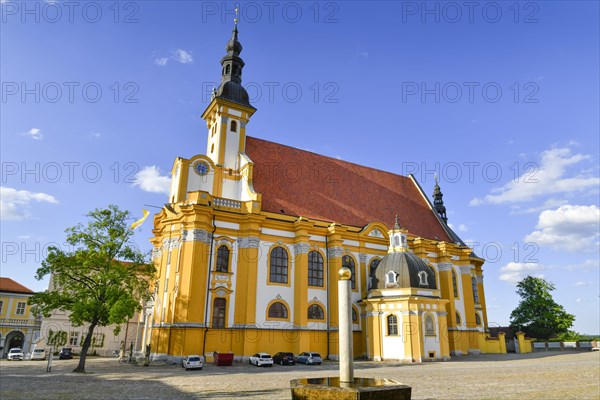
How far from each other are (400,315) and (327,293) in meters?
5.49

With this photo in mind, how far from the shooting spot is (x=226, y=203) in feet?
97.8

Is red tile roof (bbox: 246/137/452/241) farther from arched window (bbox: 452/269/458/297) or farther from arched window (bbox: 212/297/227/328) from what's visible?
arched window (bbox: 212/297/227/328)

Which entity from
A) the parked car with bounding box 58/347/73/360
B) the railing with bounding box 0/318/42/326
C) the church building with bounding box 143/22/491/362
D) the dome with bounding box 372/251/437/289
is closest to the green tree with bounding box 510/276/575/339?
the church building with bounding box 143/22/491/362

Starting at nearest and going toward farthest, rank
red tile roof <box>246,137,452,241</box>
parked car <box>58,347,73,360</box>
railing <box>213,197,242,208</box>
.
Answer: railing <box>213,197,242,208</box> → parked car <box>58,347,73,360</box> → red tile roof <box>246,137,452,241</box>

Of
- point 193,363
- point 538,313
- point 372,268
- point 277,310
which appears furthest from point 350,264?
point 538,313

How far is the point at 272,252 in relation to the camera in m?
30.1

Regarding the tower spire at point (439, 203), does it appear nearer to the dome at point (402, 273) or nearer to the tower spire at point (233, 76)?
the dome at point (402, 273)

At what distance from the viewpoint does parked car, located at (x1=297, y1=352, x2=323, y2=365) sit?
25672mm

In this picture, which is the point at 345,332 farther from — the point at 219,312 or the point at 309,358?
the point at 219,312

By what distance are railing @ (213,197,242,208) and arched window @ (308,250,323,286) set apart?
662 centimetres

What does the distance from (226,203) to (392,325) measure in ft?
47.9

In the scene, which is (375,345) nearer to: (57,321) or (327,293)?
(327,293)

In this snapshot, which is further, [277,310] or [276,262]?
[276,262]

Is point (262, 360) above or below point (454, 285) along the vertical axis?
below
